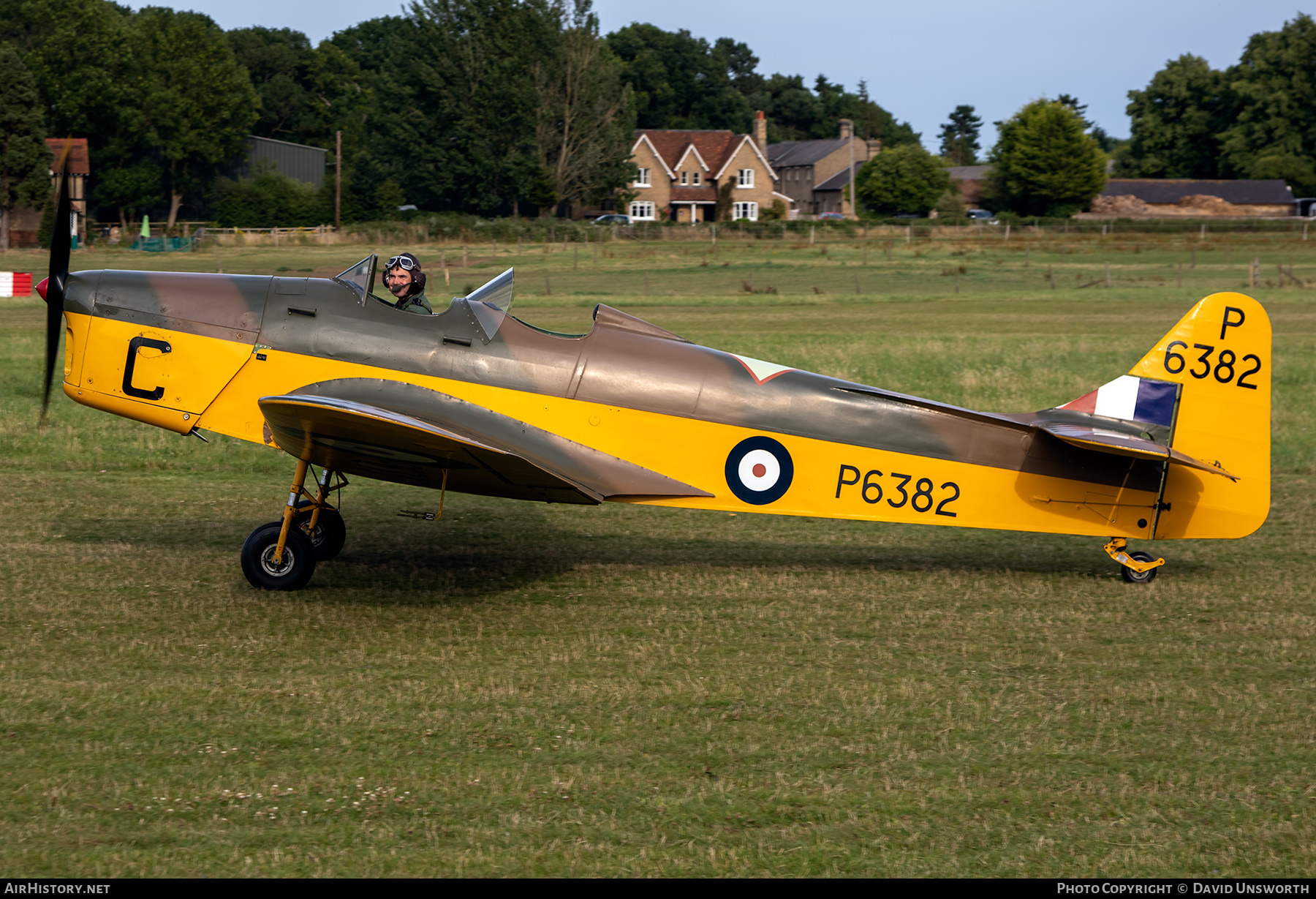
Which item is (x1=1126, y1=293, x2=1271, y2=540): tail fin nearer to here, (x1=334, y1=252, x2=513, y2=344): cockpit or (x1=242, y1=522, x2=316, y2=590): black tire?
(x1=334, y1=252, x2=513, y2=344): cockpit

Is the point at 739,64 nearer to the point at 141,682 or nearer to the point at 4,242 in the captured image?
the point at 4,242

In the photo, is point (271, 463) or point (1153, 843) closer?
point (1153, 843)

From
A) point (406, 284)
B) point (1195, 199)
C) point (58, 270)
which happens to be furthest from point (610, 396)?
point (1195, 199)

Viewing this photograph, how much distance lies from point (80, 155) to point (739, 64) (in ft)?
397

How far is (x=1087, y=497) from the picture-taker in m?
8.23

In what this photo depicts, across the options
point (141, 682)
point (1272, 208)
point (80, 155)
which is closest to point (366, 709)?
point (141, 682)

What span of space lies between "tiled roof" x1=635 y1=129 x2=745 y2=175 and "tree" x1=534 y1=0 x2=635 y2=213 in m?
19.4

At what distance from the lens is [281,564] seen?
8078 mm

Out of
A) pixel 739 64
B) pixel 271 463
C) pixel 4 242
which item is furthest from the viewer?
pixel 739 64

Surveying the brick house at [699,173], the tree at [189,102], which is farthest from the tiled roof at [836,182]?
the tree at [189,102]

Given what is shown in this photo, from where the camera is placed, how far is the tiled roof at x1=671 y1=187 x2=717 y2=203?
347ft

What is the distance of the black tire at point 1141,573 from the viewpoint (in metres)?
8.69

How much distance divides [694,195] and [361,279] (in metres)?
101
